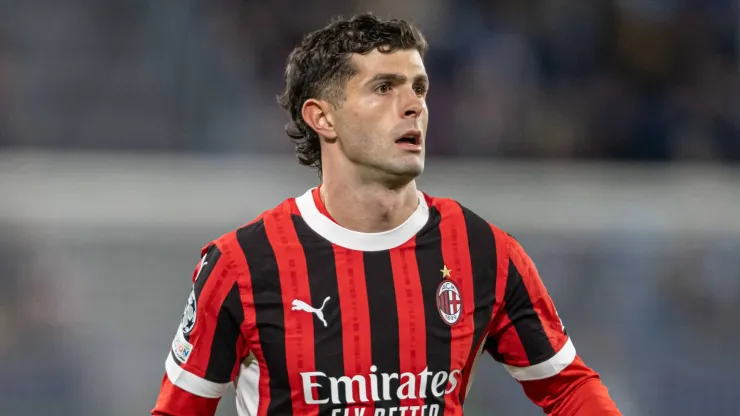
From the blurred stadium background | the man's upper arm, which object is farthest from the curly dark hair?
the blurred stadium background

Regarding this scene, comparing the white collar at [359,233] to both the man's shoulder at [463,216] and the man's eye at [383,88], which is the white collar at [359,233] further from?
the man's eye at [383,88]

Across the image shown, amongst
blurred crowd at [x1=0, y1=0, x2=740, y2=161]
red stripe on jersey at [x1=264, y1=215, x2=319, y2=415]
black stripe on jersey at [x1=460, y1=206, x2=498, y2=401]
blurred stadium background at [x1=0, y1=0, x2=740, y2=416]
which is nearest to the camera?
red stripe on jersey at [x1=264, y1=215, x2=319, y2=415]

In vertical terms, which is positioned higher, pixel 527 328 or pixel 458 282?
pixel 458 282

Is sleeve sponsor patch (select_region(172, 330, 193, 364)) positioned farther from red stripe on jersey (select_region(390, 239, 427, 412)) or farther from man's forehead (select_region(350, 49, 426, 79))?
man's forehead (select_region(350, 49, 426, 79))

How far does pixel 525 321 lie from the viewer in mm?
2279

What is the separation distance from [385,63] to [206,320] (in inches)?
27.1

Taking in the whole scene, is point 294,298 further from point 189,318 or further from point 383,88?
point 383,88

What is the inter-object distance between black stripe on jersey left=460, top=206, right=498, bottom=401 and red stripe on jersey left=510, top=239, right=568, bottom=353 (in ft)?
0.20

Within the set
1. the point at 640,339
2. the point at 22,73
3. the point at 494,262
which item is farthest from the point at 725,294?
the point at 22,73

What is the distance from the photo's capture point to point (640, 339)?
13.4 feet

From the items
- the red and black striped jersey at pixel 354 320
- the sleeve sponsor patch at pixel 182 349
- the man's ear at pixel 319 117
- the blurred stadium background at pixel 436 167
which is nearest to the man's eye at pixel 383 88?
the man's ear at pixel 319 117

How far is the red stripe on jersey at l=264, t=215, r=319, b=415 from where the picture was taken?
213 cm

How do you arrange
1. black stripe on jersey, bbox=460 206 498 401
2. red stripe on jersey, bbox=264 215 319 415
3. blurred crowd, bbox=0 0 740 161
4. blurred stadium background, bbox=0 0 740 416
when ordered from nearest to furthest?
red stripe on jersey, bbox=264 215 319 415 → black stripe on jersey, bbox=460 206 498 401 → blurred stadium background, bbox=0 0 740 416 → blurred crowd, bbox=0 0 740 161

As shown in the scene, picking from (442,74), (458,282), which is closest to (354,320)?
(458,282)
